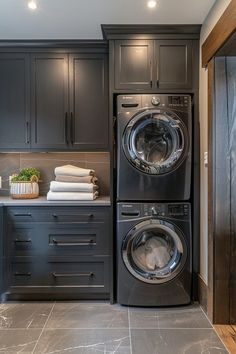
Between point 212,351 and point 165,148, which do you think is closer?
point 212,351

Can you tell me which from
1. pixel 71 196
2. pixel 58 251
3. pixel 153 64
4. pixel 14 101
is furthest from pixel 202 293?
pixel 14 101

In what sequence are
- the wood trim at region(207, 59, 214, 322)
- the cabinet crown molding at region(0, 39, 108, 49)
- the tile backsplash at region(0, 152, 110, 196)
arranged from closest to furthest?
1. the wood trim at region(207, 59, 214, 322)
2. the cabinet crown molding at region(0, 39, 108, 49)
3. the tile backsplash at region(0, 152, 110, 196)

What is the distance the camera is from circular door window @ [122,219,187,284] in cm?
276

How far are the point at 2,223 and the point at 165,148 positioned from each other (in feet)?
5.26

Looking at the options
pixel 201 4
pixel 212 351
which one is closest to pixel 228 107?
pixel 201 4

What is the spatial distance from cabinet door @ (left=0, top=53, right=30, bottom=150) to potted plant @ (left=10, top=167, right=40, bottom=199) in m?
0.30

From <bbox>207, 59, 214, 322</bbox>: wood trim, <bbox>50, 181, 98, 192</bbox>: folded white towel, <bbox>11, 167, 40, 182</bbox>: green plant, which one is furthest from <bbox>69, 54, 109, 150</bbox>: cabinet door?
<bbox>207, 59, 214, 322</bbox>: wood trim

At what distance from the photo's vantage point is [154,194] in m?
2.77

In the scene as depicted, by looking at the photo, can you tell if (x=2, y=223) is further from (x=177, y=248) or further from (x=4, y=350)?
(x=177, y=248)

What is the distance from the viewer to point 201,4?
7.99 feet

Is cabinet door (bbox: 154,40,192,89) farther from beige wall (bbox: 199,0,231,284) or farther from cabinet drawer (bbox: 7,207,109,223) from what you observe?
cabinet drawer (bbox: 7,207,109,223)

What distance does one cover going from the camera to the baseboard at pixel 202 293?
2680 mm

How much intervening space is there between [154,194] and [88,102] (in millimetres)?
1126

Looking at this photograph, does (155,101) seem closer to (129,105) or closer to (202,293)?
(129,105)
